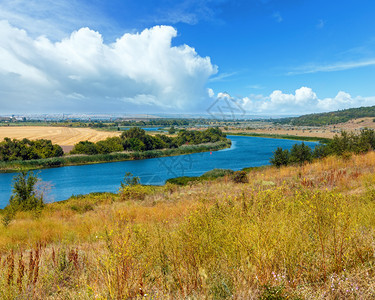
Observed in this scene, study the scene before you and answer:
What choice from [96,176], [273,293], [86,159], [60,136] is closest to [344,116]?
[86,159]

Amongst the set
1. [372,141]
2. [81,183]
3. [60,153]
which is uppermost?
[372,141]

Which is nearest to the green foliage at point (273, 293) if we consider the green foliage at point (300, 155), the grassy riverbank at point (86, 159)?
the green foliage at point (300, 155)

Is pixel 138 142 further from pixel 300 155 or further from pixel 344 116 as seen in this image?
pixel 344 116

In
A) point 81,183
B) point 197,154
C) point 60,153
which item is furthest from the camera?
point 197,154

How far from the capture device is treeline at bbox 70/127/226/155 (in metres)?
56.5

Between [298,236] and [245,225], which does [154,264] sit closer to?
A: [245,225]

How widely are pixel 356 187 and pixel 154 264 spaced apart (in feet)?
25.6

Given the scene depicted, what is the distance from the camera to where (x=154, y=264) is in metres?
3.00

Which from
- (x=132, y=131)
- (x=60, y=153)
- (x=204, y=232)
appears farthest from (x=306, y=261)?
(x=132, y=131)

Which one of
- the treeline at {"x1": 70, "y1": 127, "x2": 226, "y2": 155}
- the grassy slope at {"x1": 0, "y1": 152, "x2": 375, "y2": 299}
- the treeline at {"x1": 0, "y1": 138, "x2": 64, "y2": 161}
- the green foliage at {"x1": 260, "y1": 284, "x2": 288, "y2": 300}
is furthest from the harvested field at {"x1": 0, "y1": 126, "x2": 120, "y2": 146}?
the green foliage at {"x1": 260, "y1": 284, "x2": 288, "y2": 300}

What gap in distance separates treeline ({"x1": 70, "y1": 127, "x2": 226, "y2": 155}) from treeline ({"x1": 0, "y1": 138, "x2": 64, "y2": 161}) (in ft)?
15.1

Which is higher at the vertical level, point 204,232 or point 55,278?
point 204,232

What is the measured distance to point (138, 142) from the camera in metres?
63.2

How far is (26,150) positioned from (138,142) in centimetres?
2560
